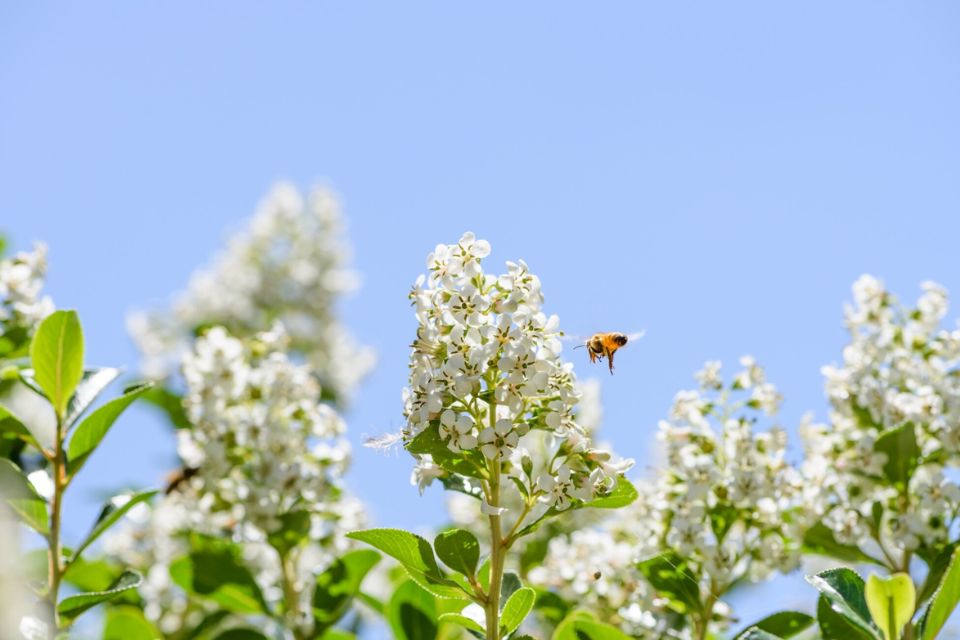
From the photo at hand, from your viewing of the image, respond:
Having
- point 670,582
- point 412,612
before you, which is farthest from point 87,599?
point 670,582

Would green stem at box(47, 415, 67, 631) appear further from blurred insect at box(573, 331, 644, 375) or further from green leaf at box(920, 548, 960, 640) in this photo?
green leaf at box(920, 548, 960, 640)

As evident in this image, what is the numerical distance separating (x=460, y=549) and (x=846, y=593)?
100 cm

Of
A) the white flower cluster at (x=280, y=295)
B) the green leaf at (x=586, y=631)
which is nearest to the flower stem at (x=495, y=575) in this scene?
the green leaf at (x=586, y=631)

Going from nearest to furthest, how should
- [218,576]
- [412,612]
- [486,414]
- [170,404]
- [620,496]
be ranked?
[486,414], [620,496], [412,612], [218,576], [170,404]

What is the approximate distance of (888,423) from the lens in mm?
3914

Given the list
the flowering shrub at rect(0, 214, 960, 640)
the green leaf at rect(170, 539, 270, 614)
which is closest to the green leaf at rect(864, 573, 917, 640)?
the flowering shrub at rect(0, 214, 960, 640)

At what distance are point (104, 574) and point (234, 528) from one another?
0.54 metres

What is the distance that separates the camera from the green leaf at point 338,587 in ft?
13.2

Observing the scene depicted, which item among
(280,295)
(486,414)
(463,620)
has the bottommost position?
(463,620)

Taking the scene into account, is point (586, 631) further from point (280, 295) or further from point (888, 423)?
point (280, 295)

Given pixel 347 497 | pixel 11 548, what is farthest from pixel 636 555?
pixel 11 548

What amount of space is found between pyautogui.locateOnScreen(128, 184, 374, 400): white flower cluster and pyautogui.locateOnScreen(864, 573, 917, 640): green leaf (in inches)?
276

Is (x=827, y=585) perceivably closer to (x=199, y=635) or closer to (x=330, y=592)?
(x=330, y=592)

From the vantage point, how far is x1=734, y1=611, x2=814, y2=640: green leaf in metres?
3.40
